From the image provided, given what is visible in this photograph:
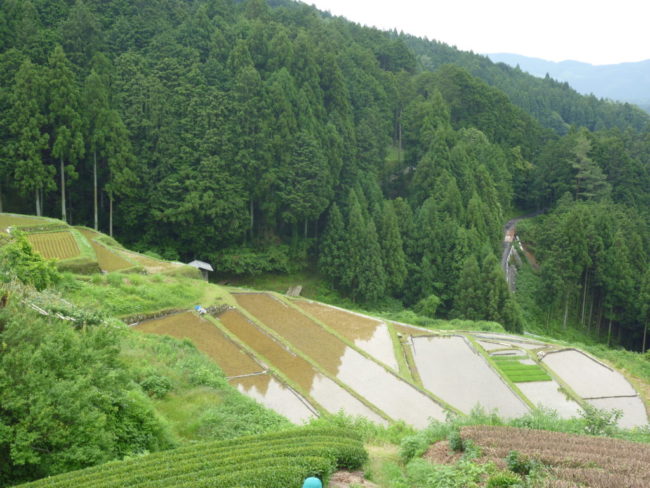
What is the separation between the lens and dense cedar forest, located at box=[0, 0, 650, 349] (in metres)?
28.0

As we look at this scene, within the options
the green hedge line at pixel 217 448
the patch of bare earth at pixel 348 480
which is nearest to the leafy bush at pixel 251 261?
the green hedge line at pixel 217 448

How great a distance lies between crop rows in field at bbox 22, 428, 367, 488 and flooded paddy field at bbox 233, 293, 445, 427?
6.15m

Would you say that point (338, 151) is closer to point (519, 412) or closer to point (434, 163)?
point (434, 163)

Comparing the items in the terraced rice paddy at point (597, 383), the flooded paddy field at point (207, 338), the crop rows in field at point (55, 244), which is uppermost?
the crop rows in field at point (55, 244)

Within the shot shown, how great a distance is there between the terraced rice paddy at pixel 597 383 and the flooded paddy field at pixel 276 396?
29.9 feet

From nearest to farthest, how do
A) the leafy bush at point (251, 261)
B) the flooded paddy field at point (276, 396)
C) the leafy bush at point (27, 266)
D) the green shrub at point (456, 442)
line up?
the green shrub at point (456, 442)
the flooded paddy field at point (276, 396)
the leafy bush at point (27, 266)
the leafy bush at point (251, 261)

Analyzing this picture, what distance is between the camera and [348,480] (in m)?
8.10

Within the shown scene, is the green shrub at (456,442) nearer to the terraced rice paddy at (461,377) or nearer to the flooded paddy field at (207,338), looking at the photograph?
the terraced rice paddy at (461,377)

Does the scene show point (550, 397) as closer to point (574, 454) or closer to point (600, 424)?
point (600, 424)

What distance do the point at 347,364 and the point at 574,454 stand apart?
1016 cm

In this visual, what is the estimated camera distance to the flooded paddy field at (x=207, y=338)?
1566 centimetres

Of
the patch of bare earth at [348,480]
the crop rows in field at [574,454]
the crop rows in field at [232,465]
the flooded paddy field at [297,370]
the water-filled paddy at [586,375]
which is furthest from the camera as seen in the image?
the water-filled paddy at [586,375]

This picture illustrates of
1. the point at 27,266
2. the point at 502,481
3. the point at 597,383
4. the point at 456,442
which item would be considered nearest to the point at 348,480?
the point at 456,442

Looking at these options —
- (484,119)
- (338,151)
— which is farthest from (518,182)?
(338,151)
